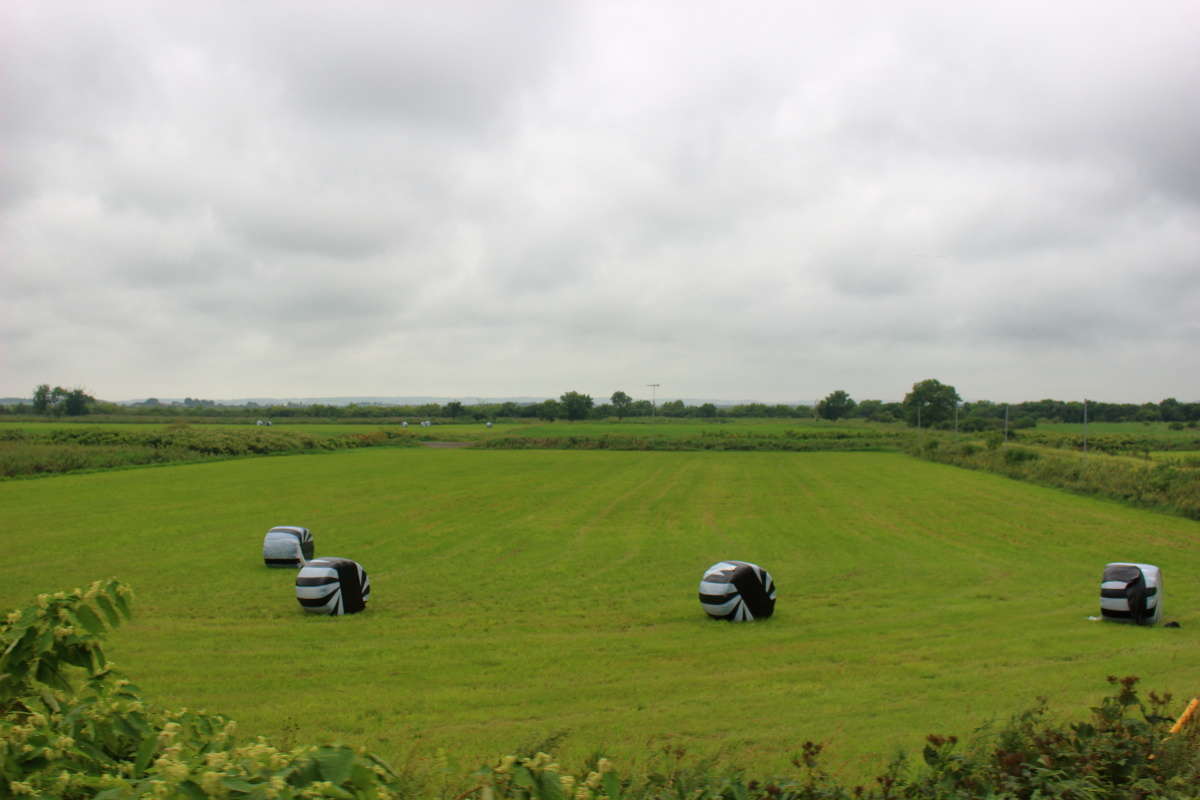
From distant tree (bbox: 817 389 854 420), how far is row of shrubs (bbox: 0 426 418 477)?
10259 centimetres

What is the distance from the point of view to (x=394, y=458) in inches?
2539

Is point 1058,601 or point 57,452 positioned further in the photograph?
point 57,452

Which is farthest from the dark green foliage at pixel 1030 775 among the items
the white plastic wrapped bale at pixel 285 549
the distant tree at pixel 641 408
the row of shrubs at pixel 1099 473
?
the distant tree at pixel 641 408

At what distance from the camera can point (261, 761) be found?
2213mm

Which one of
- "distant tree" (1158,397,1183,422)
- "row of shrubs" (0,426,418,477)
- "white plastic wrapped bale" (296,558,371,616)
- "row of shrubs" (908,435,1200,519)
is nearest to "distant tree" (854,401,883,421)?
"distant tree" (1158,397,1183,422)

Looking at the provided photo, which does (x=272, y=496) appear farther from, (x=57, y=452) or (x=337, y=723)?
(x=337, y=723)

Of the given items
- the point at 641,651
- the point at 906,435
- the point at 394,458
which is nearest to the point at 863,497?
the point at 641,651

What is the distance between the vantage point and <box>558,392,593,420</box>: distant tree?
142 meters

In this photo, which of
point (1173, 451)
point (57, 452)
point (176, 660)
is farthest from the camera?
point (1173, 451)

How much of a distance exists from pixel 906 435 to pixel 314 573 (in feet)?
253

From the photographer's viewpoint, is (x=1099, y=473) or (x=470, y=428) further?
(x=470, y=428)

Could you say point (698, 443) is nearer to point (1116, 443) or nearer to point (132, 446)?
point (1116, 443)

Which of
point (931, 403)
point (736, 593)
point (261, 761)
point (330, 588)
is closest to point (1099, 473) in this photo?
point (736, 593)

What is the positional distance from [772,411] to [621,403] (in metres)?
35.9
